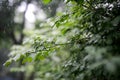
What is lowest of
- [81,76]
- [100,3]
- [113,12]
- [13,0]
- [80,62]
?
[81,76]

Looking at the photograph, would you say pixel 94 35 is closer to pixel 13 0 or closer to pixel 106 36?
pixel 106 36

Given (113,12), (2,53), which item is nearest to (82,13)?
(113,12)

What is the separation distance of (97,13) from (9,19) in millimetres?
1907

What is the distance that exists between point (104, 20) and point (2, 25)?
193 cm

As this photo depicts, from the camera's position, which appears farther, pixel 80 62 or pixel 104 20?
pixel 80 62

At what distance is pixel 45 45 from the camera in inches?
101

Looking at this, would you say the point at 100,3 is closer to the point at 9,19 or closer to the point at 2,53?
the point at 9,19

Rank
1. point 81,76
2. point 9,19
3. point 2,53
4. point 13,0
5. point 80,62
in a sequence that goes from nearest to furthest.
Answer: point 81,76
point 80,62
point 13,0
point 9,19
point 2,53

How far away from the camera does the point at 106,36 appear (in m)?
2.07

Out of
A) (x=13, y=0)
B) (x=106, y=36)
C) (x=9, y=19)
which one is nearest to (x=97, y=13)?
(x=106, y=36)

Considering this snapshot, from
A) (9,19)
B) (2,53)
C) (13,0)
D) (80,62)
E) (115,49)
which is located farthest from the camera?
(2,53)

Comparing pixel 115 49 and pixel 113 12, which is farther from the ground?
pixel 113 12

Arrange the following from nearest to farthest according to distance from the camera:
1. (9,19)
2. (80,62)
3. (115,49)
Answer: (115,49)
(80,62)
(9,19)

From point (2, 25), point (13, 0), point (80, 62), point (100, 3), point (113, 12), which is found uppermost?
point (13, 0)
